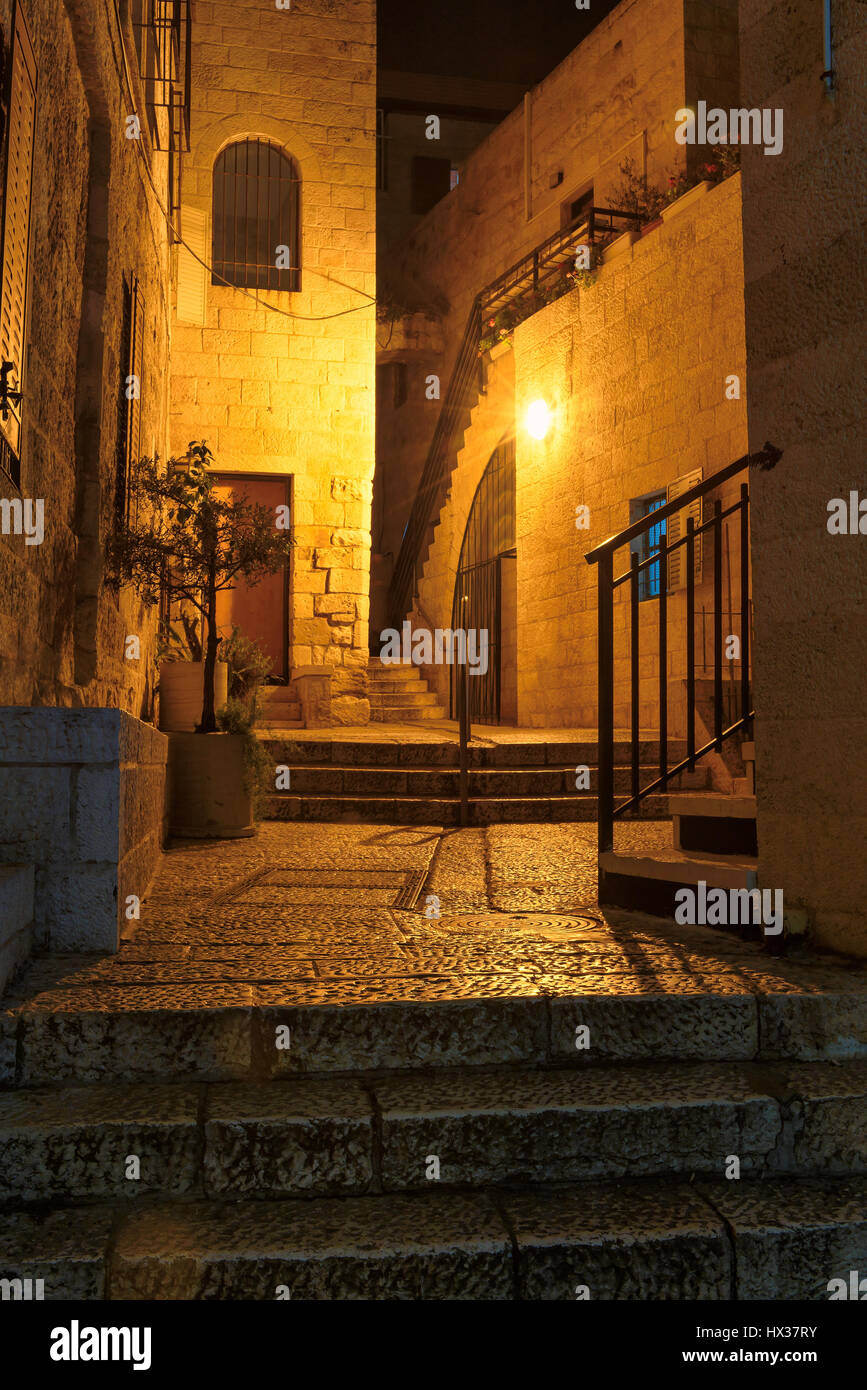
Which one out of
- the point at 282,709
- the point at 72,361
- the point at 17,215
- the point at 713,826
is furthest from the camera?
the point at 282,709

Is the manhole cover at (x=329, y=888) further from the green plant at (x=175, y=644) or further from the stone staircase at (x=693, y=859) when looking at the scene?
the green plant at (x=175, y=644)

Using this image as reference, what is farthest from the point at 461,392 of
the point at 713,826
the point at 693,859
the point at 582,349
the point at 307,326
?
the point at 693,859

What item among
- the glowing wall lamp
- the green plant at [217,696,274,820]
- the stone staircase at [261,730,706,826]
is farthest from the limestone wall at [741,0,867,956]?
the glowing wall lamp

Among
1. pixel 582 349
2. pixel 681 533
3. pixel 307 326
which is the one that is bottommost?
pixel 681 533

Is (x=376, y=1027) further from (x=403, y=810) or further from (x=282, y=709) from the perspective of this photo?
(x=282, y=709)

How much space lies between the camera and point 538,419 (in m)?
11.1

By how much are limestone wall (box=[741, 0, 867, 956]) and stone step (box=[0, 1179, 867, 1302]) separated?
3.44 ft

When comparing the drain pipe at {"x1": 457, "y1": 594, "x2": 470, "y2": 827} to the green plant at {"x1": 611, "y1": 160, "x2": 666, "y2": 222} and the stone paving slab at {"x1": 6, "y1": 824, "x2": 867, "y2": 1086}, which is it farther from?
the green plant at {"x1": 611, "y1": 160, "x2": 666, "y2": 222}

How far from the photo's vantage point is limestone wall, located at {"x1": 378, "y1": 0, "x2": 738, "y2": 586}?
11.6 metres

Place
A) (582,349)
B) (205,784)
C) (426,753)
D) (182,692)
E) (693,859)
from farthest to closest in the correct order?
(582,349) < (182,692) < (426,753) < (205,784) < (693,859)

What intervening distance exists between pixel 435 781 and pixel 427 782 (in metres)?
0.05

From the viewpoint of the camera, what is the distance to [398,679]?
12.5m

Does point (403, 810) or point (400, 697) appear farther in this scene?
point (400, 697)
